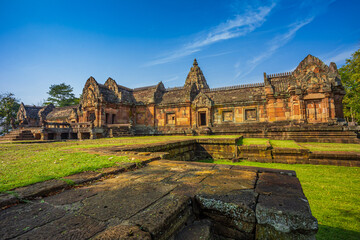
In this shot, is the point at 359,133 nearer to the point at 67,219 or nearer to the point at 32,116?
the point at 67,219

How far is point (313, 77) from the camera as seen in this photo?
13172 millimetres

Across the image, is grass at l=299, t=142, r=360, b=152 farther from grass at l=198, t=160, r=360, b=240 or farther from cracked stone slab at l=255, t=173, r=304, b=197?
cracked stone slab at l=255, t=173, r=304, b=197

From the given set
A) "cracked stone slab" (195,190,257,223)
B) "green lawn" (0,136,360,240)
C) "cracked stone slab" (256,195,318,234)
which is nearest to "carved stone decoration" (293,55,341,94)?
"green lawn" (0,136,360,240)

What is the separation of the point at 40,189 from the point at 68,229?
3.73 ft

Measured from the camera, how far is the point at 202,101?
17.9 metres

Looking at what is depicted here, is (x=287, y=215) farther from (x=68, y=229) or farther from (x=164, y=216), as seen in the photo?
(x=68, y=229)

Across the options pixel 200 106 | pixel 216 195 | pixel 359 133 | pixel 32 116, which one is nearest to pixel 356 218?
pixel 216 195

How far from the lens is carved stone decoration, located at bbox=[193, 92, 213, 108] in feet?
57.8

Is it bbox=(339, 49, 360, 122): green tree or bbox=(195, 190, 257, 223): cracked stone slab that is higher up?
bbox=(339, 49, 360, 122): green tree

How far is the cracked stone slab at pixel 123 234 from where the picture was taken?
1238 millimetres

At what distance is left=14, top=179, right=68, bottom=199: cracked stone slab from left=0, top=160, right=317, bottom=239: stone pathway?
0.41ft

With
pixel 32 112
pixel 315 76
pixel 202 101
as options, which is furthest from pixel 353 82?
pixel 32 112

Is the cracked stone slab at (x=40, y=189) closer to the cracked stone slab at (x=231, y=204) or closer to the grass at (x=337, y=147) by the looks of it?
the cracked stone slab at (x=231, y=204)

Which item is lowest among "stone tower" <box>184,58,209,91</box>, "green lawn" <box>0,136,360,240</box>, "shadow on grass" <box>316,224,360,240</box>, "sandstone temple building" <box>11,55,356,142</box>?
"shadow on grass" <box>316,224,360,240</box>
